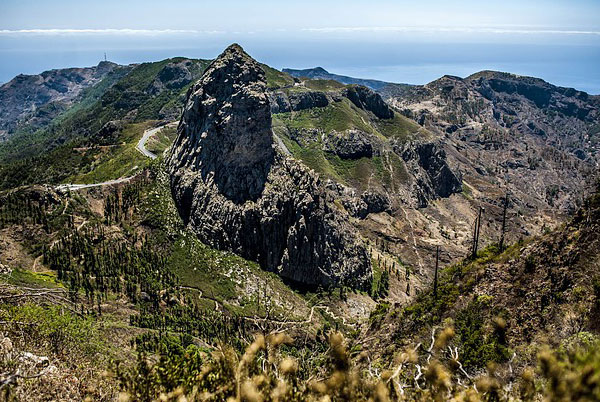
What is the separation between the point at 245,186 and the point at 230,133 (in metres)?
14.5

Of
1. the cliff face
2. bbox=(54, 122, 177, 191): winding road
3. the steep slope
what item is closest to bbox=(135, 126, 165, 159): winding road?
bbox=(54, 122, 177, 191): winding road

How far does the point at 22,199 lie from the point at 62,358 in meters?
70.3

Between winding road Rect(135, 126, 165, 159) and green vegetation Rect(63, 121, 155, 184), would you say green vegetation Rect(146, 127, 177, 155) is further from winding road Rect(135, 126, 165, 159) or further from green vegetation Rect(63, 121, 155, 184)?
green vegetation Rect(63, 121, 155, 184)

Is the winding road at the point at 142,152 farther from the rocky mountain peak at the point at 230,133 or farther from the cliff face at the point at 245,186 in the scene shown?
the rocky mountain peak at the point at 230,133

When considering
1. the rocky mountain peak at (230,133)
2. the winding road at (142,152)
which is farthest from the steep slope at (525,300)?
the winding road at (142,152)

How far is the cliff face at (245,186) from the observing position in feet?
338

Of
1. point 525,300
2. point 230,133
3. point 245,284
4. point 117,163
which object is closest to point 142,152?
point 117,163

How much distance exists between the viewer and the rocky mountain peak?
340 ft

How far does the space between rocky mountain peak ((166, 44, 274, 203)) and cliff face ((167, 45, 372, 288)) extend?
0.86 feet

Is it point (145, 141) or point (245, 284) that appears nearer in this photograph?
Result: point (245, 284)

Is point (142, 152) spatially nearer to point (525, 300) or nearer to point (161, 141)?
point (161, 141)

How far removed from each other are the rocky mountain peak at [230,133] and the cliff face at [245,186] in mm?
262

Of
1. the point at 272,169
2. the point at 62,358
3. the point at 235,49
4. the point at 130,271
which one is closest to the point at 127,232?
the point at 130,271

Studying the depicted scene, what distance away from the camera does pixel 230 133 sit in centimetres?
10288
